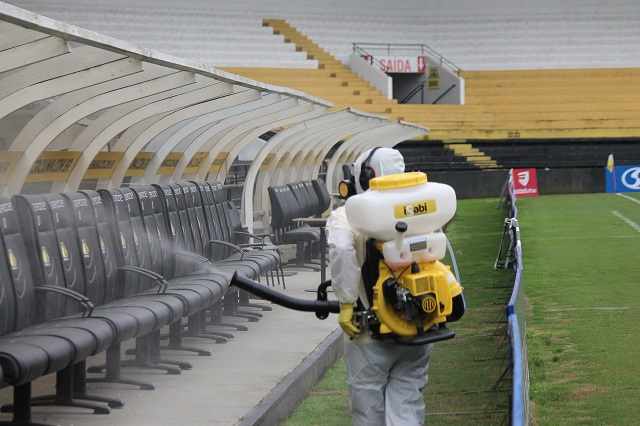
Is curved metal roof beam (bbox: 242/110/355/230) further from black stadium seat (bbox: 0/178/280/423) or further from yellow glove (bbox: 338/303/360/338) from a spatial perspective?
yellow glove (bbox: 338/303/360/338)

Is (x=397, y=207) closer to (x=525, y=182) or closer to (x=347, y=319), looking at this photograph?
(x=347, y=319)

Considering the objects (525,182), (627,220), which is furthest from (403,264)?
(525,182)

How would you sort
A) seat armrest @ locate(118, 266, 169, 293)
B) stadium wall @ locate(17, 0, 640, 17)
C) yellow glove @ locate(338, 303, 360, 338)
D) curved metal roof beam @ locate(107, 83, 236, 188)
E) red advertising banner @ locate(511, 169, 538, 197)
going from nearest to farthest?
1. yellow glove @ locate(338, 303, 360, 338)
2. seat armrest @ locate(118, 266, 169, 293)
3. curved metal roof beam @ locate(107, 83, 236, 188)
4. red advertising banner @ locate(511, 169, 538, 197)
5. stadium wall @ locate(17, 0, 640, 17)

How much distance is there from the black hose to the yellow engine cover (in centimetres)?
20

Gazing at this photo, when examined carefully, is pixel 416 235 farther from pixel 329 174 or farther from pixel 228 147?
pixel 329 174

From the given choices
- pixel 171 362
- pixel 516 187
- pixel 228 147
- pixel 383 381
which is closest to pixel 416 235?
pixel 383 381

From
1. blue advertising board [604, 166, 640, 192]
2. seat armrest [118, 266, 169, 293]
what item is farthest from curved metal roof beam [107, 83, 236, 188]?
blue advertising board [604, 166, 640, 192]

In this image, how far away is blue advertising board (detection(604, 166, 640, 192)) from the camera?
1216 inches

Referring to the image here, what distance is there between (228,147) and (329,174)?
6.59 metres

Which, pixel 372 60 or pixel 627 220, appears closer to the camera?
pixel 627 220

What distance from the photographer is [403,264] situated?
4418 millimetres

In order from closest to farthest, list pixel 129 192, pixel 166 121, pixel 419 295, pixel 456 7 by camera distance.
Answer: pixel 419 295 < pixel 129 192 < pixel 166 121 < pixel 456 7

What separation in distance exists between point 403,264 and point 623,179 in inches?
1101

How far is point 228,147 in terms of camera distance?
1297cm
